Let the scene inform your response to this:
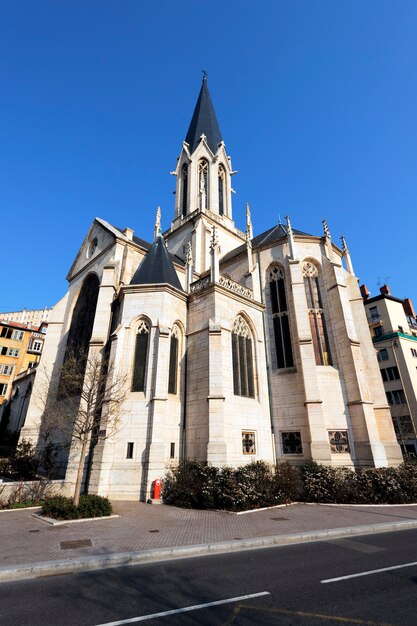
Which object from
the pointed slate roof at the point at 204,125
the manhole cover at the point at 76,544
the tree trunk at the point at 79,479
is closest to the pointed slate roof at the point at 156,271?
the tree trunk at the point at 79,479

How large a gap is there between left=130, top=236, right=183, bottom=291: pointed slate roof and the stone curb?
1291cm

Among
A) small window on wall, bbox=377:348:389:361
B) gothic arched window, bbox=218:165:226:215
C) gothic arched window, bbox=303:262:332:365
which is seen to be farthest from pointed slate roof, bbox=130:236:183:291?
small window on wall, bbox=377:348:389:361

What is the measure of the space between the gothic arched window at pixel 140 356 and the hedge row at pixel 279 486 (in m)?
4.32

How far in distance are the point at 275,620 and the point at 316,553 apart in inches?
140

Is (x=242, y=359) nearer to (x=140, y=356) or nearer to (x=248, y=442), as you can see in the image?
(x=248, y=442)

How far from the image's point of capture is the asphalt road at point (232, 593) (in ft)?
13.0

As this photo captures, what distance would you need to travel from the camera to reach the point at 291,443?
16.9 m

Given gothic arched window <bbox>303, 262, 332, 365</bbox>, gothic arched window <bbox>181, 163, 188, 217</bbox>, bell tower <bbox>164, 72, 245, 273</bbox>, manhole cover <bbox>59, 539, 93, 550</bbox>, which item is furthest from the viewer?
gothic arched window <bbox>181, 163, 188, 217</bbox>

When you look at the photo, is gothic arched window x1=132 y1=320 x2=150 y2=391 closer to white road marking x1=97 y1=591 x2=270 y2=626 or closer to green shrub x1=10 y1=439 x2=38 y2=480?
green shrub x1=10 y1=439 x2=38 y2=480

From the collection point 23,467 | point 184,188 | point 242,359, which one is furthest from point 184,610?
point 184,188

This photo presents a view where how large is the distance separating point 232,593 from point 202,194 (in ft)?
99.9

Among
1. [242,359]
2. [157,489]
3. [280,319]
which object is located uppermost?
[280,319]

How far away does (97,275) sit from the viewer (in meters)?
22.8

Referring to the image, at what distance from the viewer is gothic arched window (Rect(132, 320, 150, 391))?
15617mm
